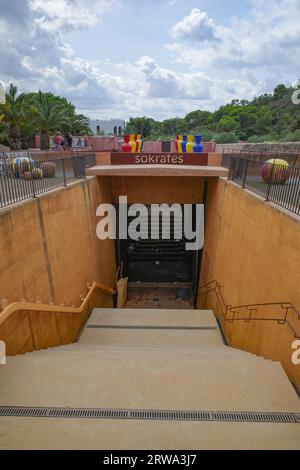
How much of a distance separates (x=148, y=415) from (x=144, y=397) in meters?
0.35

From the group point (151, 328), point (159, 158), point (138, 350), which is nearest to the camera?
point (138, 350)

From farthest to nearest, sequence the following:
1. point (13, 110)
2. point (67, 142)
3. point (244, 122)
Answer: point (244, 122) → point (67, 142) → point (13, 110)

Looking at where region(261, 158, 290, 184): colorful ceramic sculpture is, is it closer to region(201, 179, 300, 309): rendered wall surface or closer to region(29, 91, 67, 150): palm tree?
region(201, 179, 300, 309): rendered wall surface

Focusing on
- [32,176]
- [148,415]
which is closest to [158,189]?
[32,176]

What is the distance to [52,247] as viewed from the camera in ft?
23.0

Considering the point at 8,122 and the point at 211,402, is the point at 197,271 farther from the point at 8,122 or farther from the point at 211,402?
the point at 8,122

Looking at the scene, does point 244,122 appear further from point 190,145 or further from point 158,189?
point 158,189

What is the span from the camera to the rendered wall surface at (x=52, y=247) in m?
5.12

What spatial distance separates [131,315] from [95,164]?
8.56 metres

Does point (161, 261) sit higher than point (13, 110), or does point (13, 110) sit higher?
point (13, 110)

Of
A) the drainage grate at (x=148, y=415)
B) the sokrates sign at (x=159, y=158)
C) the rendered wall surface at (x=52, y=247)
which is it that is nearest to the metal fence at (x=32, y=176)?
the rendered wall surface at (x=52, y=247)

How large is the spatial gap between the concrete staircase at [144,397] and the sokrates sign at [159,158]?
10984 millimetres

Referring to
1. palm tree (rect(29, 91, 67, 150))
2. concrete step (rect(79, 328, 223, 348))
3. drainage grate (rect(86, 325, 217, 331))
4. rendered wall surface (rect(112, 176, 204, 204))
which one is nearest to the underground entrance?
rendered wall surface (rect(112, 176, 204, 204))

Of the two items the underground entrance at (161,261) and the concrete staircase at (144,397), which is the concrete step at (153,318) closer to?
the concrete staircase at (144,397)
